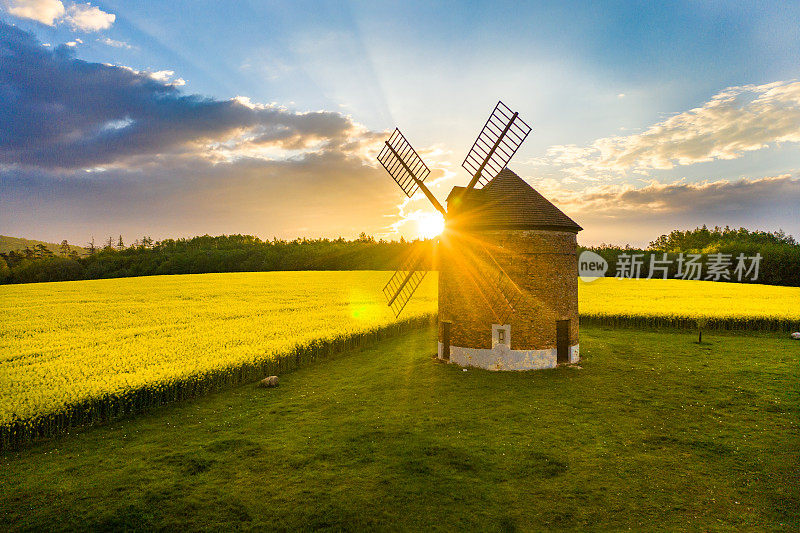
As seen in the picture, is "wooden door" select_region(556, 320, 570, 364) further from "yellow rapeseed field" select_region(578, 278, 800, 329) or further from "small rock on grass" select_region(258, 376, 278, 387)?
"yellow rapeseed field" select_region(578, 278, 800, 329)

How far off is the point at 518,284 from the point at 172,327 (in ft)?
68.3

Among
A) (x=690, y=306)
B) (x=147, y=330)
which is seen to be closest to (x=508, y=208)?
(x=147, y=330)

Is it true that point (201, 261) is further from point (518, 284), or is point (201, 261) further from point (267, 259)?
point (518, 284)

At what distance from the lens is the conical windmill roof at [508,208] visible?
18.8 meters

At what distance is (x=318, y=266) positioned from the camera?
87750 mm

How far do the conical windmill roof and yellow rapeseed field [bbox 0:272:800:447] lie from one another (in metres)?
9.79

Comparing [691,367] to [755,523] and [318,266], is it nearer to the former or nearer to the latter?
[755,523]

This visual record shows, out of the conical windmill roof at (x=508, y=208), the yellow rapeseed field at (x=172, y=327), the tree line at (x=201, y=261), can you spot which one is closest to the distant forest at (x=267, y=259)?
the tree line at (x=201, y=261)

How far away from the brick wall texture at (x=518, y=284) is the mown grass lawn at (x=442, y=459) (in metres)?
1.96

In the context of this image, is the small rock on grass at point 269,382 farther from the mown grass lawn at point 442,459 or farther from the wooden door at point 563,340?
the wooden door at point 563,340

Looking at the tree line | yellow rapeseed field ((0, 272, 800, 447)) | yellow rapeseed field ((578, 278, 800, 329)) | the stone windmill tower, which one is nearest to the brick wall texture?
the stone windmill tower

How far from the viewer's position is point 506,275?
18.6 m

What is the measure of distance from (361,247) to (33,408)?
8611 cm

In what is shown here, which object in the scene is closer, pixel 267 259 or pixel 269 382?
pixel 269 382
